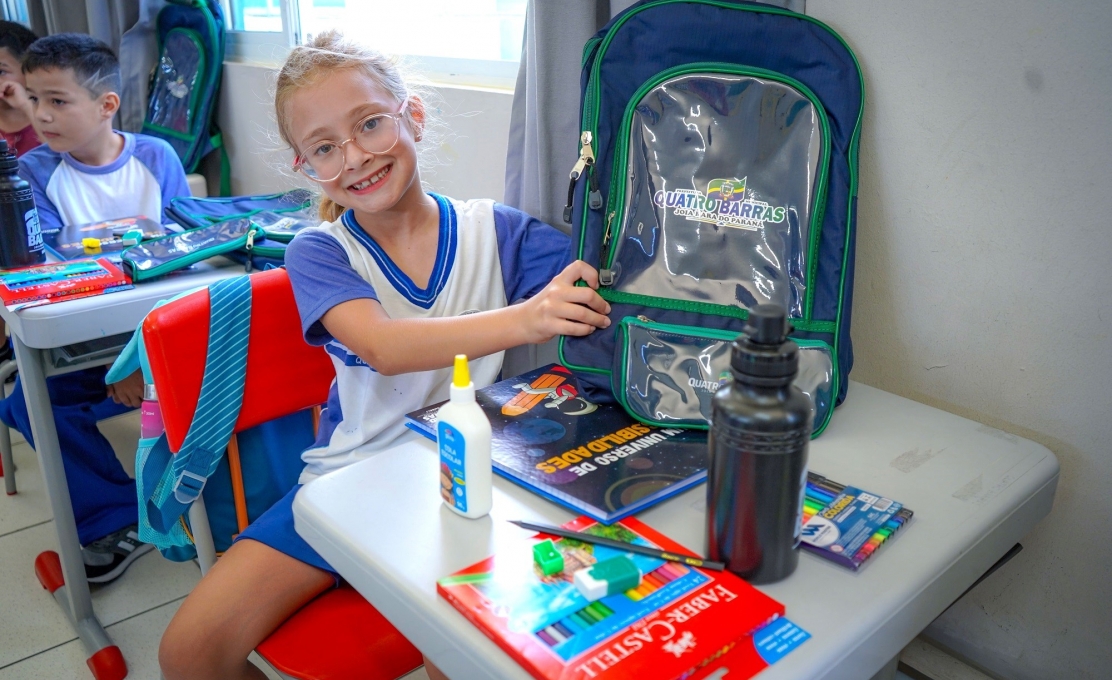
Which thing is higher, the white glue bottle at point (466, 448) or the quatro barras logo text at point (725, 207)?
the quatro barras logo text at point (725, 207)

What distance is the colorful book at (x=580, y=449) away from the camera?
2.57 ft

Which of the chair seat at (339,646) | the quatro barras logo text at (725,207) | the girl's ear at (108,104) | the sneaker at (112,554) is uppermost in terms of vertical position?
the quatro barras logo text at (725,207)

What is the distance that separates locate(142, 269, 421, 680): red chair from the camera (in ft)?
3.20

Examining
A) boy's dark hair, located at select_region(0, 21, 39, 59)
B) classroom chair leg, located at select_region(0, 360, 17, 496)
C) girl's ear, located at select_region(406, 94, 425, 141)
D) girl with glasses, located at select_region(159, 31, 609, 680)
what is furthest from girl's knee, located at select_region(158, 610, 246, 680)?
boy's dark hair, located at select_region(0, 21, 39, 59)

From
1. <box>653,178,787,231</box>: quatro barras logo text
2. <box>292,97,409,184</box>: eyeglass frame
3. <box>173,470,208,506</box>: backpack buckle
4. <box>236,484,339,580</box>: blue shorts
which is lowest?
<box>236,484,339,580</box>: blue shorts

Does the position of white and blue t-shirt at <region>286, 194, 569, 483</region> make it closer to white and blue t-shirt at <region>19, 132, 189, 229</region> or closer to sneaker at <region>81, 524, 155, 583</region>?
sneaker at <region>81, 524, 155, 583</region>

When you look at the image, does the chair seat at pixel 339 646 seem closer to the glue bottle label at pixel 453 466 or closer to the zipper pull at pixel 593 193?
the glue bottle label at pixel 453 466

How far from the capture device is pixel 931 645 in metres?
1.14

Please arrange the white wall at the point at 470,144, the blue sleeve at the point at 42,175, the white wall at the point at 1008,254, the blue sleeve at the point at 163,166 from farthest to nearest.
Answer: the blue sleeve at the point at 163,166
the blue sleeve at the point at 42,175
the white wall at the point at 470,144
the white wall at the point at 1008,254

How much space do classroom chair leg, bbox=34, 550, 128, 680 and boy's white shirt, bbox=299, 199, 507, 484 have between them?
68 cm

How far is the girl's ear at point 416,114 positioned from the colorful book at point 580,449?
49 centimetres

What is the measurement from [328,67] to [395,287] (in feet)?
1.09

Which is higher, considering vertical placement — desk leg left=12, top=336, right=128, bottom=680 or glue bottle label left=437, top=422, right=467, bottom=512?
glue bottle label left=437, top=422, right=467, bottom=512

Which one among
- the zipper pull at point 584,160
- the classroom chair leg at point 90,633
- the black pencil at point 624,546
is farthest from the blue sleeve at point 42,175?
the black pencil at point 624,546
